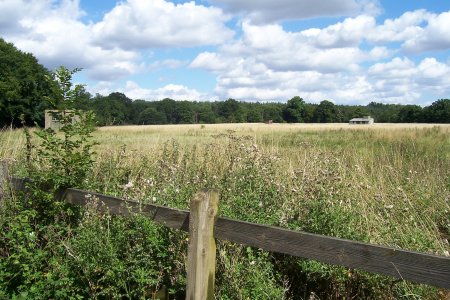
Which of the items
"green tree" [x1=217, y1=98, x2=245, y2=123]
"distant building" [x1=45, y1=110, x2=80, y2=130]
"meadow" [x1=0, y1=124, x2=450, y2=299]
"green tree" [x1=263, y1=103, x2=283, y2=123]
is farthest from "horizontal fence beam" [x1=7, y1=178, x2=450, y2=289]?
"green tree" [x1=263, y1=103, x2=283, y2=123]

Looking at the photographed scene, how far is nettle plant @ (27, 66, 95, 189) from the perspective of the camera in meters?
5.01

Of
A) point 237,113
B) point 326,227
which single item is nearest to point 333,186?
point 326,227

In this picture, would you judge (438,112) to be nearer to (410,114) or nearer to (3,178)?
(410,114)

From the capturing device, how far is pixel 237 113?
128875 mm

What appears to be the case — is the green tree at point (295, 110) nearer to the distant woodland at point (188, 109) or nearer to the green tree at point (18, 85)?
the distant woodland at point (188, 109)

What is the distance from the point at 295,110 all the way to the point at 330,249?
136 metres

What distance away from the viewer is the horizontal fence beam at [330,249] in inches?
103

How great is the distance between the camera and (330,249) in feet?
9.78

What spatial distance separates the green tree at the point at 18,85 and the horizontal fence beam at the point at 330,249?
175 ft

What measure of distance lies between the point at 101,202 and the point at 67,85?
1518mm

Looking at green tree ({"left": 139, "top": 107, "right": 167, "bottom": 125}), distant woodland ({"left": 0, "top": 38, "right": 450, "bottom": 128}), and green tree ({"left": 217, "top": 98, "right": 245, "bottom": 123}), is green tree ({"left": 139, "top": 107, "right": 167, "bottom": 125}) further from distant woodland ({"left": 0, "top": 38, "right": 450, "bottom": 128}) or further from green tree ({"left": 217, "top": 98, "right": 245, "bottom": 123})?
green tree ({"left": 217, "top": 98, "right": 245, "bottom": 123})

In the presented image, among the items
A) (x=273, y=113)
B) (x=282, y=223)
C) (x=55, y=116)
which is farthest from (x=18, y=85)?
(x=273, y=113)

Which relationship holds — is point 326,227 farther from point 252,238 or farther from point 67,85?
point 67,85

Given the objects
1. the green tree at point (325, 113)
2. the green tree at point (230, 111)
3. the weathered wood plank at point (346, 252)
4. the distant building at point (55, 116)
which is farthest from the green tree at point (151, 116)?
the weathered wood plank at point (346, 252)
